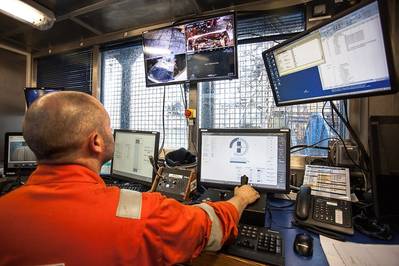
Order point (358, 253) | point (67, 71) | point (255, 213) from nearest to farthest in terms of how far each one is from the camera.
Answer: point (358, 253) < point (255, 213) < point (67, 71)

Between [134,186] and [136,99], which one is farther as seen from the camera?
[136,99]

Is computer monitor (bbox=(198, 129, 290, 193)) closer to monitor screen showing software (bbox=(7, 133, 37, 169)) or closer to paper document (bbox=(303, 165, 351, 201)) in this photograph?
paper document (bbox=(303, 165, 351, 201))

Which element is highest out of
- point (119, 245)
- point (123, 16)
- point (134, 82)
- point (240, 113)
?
point (123, 16)

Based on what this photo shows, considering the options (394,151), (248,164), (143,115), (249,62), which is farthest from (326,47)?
(143,115)

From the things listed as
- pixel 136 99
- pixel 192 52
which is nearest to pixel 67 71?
pixel 136 99

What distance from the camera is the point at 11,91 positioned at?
2.84 meters

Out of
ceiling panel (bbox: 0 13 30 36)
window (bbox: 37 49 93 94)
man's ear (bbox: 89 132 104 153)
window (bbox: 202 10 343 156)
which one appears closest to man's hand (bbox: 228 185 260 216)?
man's ear (bbox: 89 132 104 153)

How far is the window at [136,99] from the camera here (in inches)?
84.4

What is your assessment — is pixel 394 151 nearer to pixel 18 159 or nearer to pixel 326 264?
pixel 326 264

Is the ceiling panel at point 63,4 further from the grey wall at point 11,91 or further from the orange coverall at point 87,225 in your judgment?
the orange coverall at point 87,225

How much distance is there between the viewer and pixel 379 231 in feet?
3.07

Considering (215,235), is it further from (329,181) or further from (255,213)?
(329,181)

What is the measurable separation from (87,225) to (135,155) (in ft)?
3.52

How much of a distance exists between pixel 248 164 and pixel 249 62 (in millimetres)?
1001
